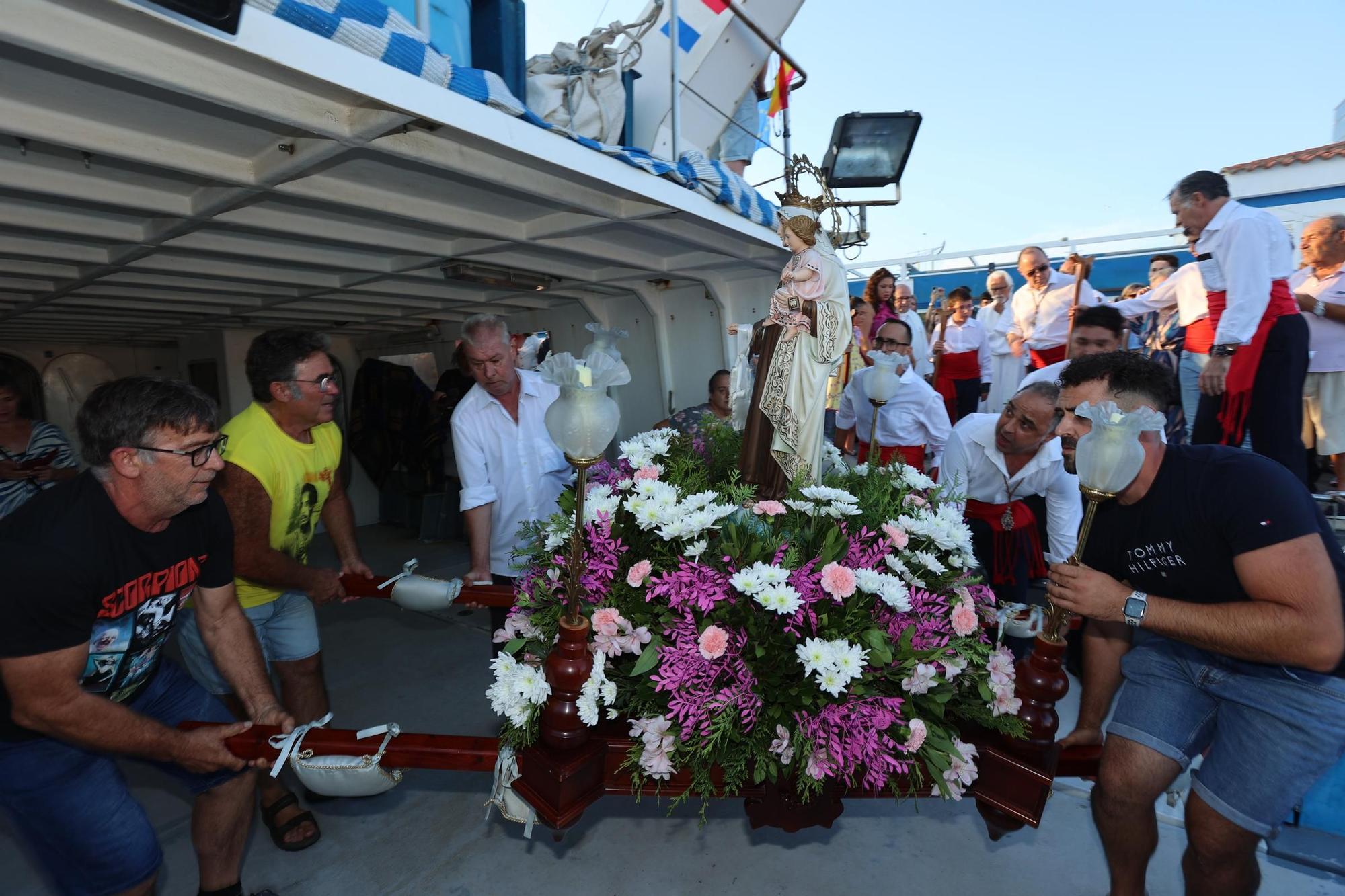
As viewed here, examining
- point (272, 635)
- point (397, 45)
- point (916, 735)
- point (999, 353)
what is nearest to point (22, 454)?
point (272, 635)

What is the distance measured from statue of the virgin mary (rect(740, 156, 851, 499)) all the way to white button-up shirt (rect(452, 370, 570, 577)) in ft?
3.73

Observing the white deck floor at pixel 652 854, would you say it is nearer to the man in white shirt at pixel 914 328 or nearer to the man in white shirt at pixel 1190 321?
the man in white shirt at pixel 1190 321

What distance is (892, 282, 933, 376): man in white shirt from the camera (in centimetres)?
554

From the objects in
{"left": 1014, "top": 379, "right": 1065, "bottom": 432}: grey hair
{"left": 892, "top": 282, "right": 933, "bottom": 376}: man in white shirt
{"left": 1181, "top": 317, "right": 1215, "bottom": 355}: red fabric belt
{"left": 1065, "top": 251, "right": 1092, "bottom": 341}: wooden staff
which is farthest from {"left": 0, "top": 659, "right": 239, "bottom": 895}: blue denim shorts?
{"left": 1065, "top": 251, "right": 1092, "bottom": 341}: wooden staff

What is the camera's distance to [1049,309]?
517 centimetres

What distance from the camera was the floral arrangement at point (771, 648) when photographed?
4.49 ft

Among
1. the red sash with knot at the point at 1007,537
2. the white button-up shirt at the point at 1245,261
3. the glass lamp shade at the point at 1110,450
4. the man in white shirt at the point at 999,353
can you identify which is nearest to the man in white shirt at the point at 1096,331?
the white button-up shirt at the point at 1245,261

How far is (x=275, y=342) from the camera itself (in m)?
2.42

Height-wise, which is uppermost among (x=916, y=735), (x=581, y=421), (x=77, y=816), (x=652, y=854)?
(x=581, y=421)

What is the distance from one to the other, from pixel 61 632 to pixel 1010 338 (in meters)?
6.42

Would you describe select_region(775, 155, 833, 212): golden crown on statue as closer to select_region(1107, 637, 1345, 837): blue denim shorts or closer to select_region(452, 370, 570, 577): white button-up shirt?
select_region(452, 370, 570, 577): white button-up shirt

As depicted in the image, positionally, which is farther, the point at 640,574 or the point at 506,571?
the point at 506,571

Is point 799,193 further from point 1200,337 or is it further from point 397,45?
point 1200,337

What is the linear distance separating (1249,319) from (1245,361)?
236mm
